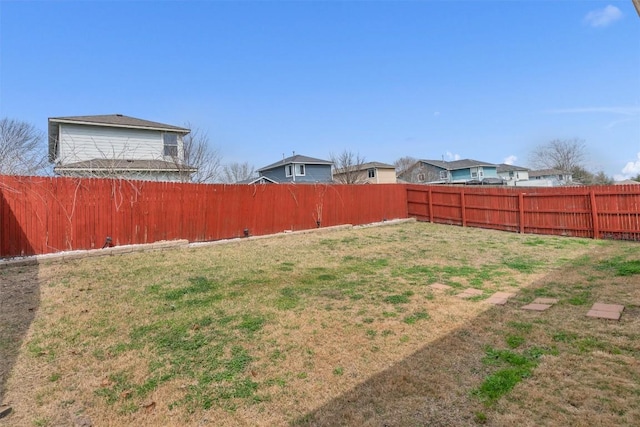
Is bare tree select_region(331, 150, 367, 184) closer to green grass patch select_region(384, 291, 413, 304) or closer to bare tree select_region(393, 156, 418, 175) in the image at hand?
green grass patch select_region(384, 291, 413, 304)

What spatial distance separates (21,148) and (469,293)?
1874 cm

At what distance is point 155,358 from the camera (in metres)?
2.85

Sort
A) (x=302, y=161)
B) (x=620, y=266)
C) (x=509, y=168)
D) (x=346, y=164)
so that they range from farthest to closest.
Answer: (x=509, y=168)
(x=346, y=164)
(x=302, y=161)
(x=620, y=266)

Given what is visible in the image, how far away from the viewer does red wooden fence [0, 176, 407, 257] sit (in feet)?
21.2

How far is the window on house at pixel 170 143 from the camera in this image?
1641 cm

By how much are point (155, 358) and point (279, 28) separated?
494 inches

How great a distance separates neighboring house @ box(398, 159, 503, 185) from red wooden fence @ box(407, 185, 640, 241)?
28.5 metres

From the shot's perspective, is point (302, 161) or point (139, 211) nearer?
point (139, 211)

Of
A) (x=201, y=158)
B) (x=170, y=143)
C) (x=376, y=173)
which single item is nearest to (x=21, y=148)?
(x=170, y=143)

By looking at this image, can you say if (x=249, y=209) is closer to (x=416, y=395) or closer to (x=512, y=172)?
(x=416, y=395)

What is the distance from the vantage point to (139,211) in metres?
7.82

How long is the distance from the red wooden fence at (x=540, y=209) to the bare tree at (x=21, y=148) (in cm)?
1346

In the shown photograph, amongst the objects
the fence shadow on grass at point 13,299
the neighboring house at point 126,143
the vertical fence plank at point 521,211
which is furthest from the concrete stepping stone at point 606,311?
the neighboring house at point 126,143

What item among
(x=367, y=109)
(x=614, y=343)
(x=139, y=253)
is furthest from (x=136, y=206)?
(x=367, y=109)
